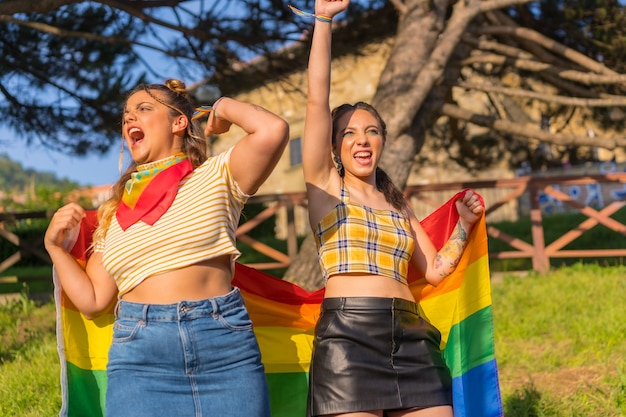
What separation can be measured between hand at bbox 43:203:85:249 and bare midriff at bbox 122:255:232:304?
0.38 metres

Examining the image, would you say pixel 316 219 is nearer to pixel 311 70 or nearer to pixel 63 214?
pixel 311 70

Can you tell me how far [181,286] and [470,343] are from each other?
138 cm

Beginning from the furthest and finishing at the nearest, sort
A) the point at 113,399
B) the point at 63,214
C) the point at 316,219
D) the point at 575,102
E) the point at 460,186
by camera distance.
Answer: the point at 460,186, the point at 575,102, the point at 316,219, the point at 63,214, the point at 113,399

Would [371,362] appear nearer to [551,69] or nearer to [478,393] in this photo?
[478,393]

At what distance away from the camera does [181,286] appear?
224 cm

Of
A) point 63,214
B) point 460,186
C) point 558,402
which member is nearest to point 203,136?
point 63,214

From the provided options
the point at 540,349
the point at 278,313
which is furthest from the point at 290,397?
the point at 540,349

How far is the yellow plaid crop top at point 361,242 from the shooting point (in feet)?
8.52

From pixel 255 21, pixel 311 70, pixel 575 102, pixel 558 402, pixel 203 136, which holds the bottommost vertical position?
pixel 558 402

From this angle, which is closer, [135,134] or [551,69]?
[135,134]

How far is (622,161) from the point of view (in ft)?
52.9

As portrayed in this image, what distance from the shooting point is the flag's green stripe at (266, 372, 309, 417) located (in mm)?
2996

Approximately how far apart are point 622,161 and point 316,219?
15.1 metres

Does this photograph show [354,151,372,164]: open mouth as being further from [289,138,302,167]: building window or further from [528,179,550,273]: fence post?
[289,138,302,167]: building window
